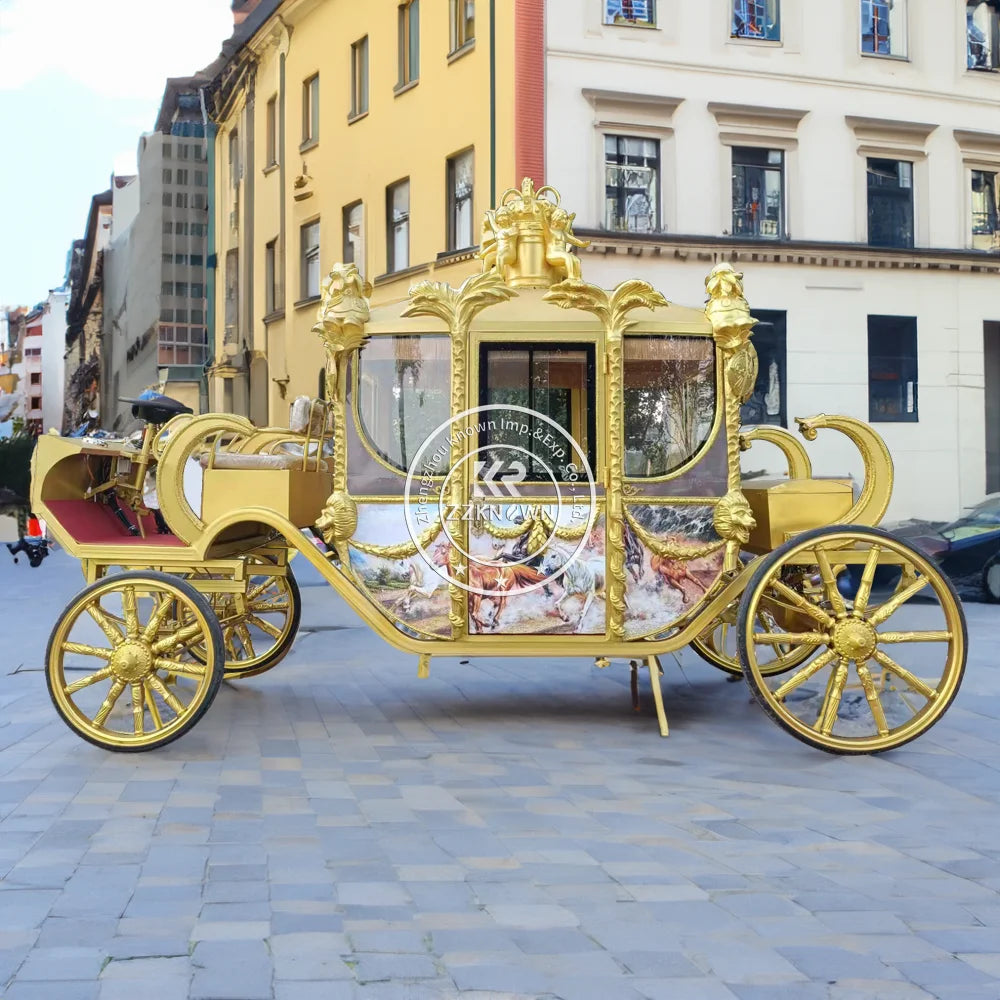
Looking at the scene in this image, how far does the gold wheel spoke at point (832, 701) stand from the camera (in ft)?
21.8

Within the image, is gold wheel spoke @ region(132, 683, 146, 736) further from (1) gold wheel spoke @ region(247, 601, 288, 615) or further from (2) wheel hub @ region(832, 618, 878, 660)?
(2) wheel hub @ region(832, 618, 878, 660)

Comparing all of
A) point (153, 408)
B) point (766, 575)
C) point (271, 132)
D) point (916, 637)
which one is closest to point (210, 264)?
point (271, 132)

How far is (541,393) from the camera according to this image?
7184mm

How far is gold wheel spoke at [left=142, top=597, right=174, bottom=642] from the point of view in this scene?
6750 millimetres

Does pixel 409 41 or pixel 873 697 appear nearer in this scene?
pixel 873 697

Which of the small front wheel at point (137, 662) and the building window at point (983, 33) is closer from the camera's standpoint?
the small front wheel at point (137, 662)

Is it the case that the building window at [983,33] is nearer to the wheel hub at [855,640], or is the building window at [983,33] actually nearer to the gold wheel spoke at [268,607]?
the gold wheel spoke at [268,607]

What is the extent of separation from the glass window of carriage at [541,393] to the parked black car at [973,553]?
376 inches

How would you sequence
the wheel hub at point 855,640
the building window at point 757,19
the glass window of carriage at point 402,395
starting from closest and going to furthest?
the wheel hub at point 855,640, the glass window of carriage at point 402,395, the building window at point 757,19

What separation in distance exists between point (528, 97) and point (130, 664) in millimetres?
11768

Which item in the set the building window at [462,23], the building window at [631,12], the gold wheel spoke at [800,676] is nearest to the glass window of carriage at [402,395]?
the gold wheel spoke at [800,676]

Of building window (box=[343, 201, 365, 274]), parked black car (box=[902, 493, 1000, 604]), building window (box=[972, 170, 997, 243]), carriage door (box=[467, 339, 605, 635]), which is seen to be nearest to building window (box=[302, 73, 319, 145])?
building window (box=[343, 201, 365, 274])

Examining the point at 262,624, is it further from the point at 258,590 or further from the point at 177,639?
the point at 177,639

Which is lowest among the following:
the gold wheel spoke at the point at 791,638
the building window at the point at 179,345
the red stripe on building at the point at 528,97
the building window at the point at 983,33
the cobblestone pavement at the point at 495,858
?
the cobblestone pavement at the point at 495,858
